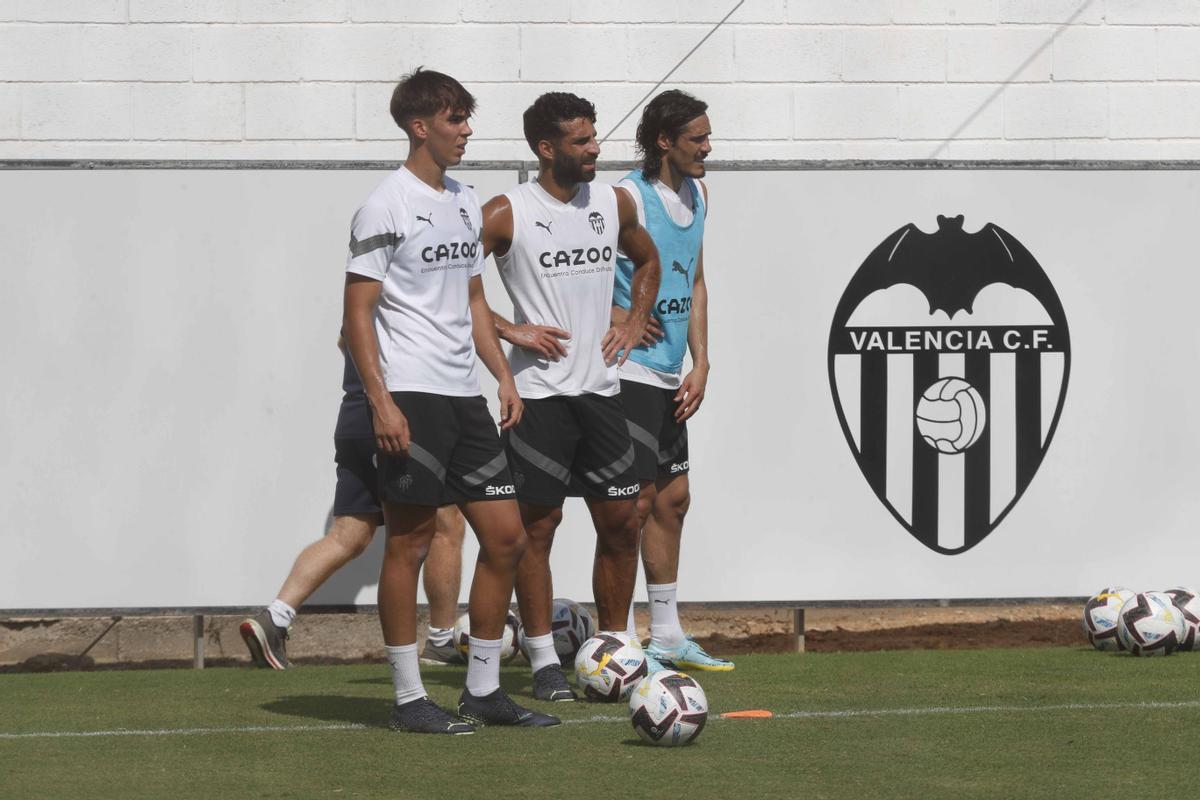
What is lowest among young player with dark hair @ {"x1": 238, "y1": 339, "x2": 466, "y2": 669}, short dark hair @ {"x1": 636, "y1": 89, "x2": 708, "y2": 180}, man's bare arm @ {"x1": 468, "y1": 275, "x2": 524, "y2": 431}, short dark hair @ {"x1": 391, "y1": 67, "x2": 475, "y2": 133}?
young player with dark hair @ {"x1": 238, "y1": 339, "x2": 466, "y2": 669}

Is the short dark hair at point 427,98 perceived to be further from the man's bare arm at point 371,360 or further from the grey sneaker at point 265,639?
the grey sneaker at point 265,639

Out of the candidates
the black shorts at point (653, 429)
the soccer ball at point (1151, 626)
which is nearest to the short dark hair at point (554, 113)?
the black shorts at point (653, 429)

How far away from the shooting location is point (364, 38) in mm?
8656

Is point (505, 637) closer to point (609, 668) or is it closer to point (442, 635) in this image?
point (442, 635)

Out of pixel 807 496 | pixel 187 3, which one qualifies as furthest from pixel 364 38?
pixel 807 496

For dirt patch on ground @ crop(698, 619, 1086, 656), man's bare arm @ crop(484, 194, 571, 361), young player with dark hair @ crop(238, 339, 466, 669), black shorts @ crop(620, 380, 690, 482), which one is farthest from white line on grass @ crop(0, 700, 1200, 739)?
dirt patch on ground @ crop(698, 619, 1086, 656)

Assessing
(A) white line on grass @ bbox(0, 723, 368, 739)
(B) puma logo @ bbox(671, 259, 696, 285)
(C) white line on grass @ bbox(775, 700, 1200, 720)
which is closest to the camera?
(A) white line on grass @ bbox(0, 723, 368, 739)

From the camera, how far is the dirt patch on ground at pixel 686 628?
26.6ft

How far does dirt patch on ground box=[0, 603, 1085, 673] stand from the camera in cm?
809

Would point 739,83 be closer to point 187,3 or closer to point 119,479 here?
point 187,3

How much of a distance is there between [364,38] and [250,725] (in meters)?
3.81

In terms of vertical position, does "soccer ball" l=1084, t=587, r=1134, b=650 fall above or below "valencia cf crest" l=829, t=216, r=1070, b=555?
A: below

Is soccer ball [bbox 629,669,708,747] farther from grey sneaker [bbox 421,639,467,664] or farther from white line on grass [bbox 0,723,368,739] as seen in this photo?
grey sneaker [bbox 421,639,467,664]

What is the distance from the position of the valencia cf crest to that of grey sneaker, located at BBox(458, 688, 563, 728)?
9.61 ft
